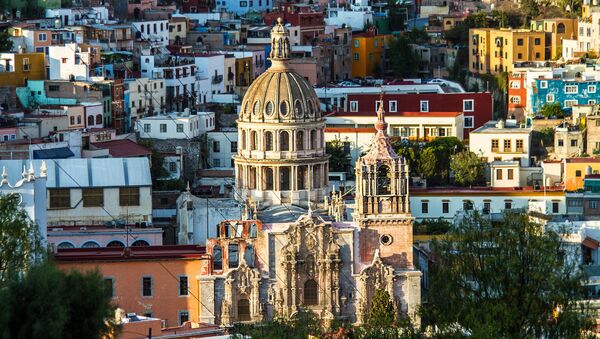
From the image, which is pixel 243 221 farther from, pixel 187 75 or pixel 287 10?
pixel 287 10

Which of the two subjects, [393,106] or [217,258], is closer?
[217,258]

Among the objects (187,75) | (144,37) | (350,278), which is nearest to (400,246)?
(350,278)

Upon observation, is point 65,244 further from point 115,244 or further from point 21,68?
point 21,68

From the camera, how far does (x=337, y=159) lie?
128000 millimetres

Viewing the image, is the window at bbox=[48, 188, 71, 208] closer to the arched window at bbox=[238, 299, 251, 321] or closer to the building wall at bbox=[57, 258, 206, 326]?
the building wall at bbox=[57, 258, 206, 326]

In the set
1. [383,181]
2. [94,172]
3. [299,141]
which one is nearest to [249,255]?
[383,181]

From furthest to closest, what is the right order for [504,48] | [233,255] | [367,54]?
1. [367,54]
2. [504,48]
3. [233,255]

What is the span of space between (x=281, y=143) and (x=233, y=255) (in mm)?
11186

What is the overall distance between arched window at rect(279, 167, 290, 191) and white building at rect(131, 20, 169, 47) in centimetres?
4473

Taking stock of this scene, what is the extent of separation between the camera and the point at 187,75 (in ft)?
469

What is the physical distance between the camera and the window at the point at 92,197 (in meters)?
112

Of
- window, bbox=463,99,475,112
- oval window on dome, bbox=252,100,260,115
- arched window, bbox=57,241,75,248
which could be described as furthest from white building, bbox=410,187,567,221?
arched window, bbox=57,241,75,248

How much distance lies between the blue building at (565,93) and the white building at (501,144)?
9.04m

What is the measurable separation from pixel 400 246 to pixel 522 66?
53641 mm
